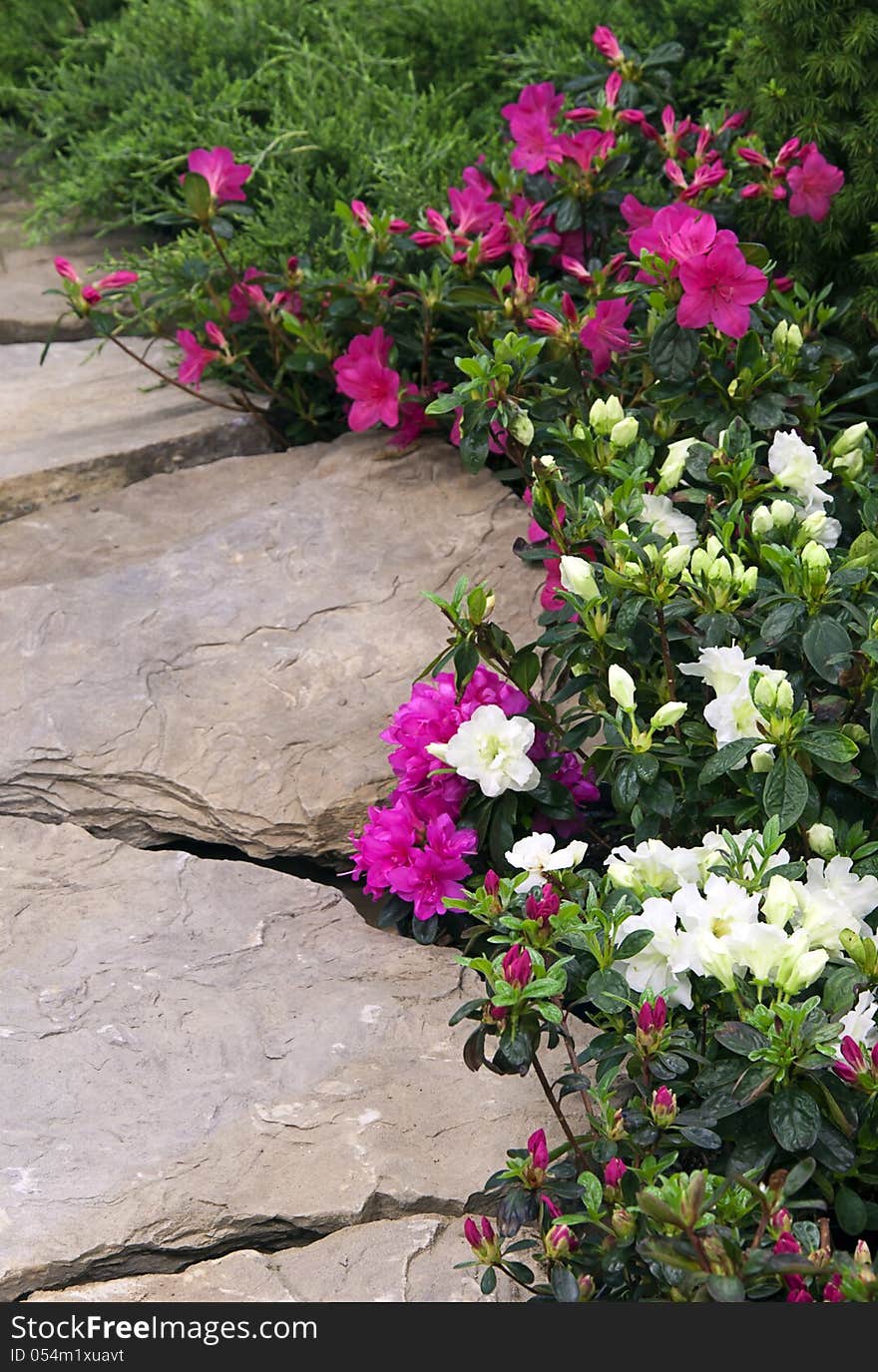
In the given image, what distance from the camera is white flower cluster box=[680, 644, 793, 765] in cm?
196

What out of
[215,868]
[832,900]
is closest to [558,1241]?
[832,900]

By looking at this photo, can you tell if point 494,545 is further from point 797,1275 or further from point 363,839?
point 797,1275

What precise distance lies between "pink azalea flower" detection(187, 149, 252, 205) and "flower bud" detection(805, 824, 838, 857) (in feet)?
6.34

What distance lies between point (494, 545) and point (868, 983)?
1.43 metres

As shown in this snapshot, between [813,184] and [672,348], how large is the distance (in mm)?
698

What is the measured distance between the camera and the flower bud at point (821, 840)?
1.89 metres

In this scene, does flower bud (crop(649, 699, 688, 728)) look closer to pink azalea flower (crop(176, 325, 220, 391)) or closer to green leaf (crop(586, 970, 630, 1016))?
green leaf (crop(586, 970, 630, 1016))

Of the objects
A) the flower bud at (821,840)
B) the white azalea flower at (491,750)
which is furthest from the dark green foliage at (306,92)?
the flower bud at (821,840)

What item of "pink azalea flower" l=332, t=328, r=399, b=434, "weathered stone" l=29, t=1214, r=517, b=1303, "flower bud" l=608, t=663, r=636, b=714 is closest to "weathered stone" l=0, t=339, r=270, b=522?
"pink azalea flower" l=332, t=328, r=399, b=434

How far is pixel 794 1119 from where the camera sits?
1.60 m

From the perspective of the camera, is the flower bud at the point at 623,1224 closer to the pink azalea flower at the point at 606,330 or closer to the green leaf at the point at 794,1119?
the green leaf at the point at 794,1119

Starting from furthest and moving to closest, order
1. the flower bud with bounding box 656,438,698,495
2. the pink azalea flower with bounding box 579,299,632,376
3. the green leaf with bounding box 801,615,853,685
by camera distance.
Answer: the pink azalea flower with bounding box 579,299,632,376
the flower bud with bounding box 656,438,698,495
the green leaf with bounding box 801,615,853,685

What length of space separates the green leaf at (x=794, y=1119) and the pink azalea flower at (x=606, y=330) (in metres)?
1.55

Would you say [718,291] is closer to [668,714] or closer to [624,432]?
[624,432]
